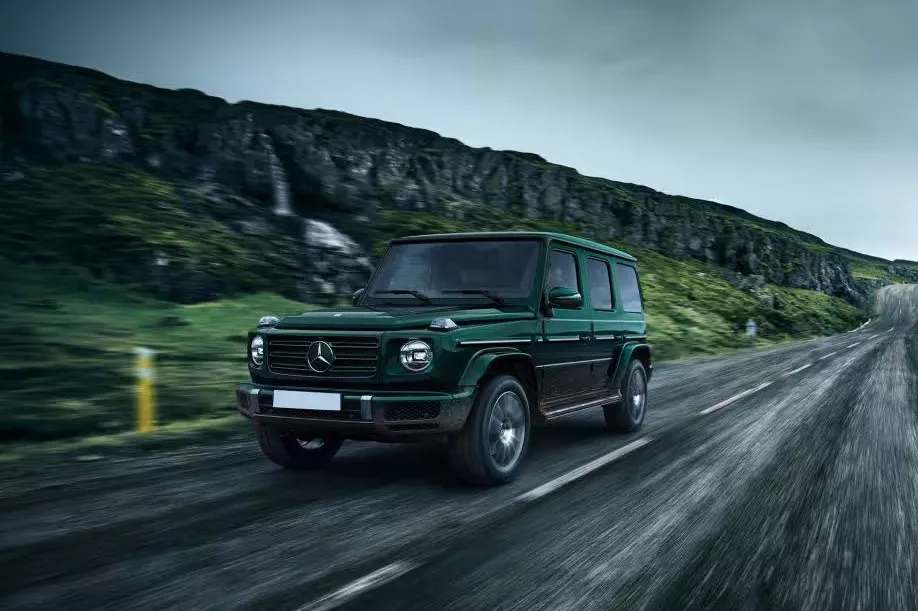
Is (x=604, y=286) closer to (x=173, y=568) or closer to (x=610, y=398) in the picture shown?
(x=610, y=398)

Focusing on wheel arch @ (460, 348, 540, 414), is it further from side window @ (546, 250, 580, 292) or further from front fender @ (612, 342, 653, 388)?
front fender @ (612, 342, 653, 388)

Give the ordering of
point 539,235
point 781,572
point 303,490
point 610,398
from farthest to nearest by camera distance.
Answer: point 610,398, point 539,235, point 303,490, point 781,572

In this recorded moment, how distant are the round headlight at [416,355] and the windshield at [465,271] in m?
1.15

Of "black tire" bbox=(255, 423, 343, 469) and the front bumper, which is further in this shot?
"black tire" bbox=(255, 423, 343, 469)

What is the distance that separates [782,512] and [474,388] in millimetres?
2198

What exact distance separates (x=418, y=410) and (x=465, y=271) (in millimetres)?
1698

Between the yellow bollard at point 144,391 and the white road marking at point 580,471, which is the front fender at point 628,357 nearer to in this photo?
the white road marking at point 580,471

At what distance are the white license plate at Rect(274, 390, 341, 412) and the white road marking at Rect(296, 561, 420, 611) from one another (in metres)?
1.43

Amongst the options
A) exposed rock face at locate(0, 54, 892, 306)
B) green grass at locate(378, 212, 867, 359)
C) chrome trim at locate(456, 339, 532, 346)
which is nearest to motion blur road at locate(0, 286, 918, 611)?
chrome trim at locate(456, 339, 532, 346)

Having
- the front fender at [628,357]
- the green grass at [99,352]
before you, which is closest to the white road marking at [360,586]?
the front fender at [628,357]

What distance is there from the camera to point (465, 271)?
5.88 metres

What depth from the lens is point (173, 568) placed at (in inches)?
136

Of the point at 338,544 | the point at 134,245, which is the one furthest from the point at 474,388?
the point at 134,245

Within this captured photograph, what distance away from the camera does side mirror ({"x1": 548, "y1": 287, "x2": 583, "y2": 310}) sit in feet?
18.3
